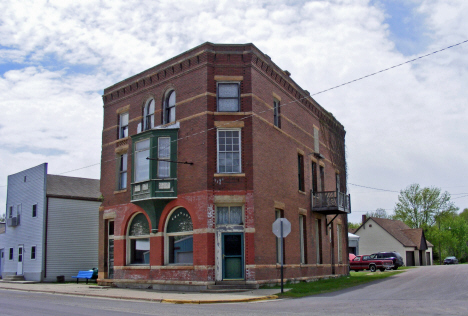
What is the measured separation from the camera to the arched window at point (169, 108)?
2366cm

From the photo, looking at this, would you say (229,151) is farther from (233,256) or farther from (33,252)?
(33,252)

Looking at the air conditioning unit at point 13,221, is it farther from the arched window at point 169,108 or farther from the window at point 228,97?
the window at point 228,97

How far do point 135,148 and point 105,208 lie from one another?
14.6 feet

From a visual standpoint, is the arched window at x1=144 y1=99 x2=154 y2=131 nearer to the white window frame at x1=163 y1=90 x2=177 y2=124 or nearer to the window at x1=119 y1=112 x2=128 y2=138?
the white window frame at x1=163 y1=90 x2=177 y2=124

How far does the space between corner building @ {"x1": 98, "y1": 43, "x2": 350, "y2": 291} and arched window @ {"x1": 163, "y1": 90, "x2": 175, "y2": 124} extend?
0.17ft

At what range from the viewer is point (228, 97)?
22.2 metres

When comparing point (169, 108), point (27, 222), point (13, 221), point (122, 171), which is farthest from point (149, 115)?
point (13, 221)

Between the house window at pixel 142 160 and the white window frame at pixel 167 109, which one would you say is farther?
the white window frame at pixel 167 109

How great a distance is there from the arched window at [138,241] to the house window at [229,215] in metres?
4.39

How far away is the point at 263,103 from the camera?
75.3 ft

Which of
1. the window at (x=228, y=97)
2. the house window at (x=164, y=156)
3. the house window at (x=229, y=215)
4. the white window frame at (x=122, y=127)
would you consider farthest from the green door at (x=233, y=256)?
the white window frame at (x=122, y=127)

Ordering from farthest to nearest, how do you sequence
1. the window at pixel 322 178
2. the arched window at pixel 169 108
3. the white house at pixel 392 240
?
the white house at pixel 392 240 → the window at pixel 322 178 → the arched window at pixel 169 108

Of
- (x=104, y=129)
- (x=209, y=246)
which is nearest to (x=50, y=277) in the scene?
(x=104, y=129)

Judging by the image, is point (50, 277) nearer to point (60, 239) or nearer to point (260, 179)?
point (60, 239)
